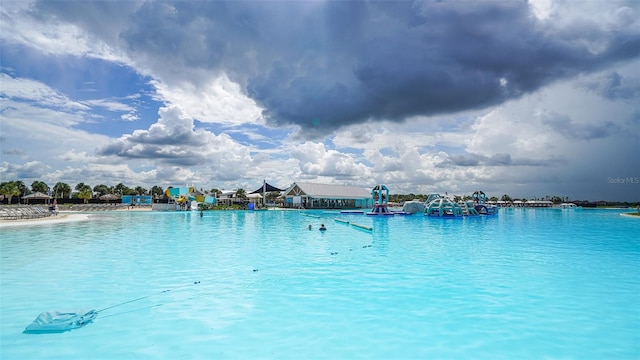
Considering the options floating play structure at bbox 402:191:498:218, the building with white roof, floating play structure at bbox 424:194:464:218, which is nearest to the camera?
floating play structure at bbox 424:194:464:218

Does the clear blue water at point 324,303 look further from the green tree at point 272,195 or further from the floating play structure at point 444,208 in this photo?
the green tree at point 272,195

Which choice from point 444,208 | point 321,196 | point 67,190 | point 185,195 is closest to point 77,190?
point 67,190

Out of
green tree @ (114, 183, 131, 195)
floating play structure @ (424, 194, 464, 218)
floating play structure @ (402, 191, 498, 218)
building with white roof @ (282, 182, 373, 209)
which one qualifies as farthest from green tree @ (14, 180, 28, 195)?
floating play structure @ (424, 194, 464, 218)

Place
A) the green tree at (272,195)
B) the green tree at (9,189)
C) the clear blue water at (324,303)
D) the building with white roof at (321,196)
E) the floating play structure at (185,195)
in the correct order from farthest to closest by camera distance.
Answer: the green tree at (272,195)
the green tree at (9,189)
the floating play structure at (185,195)
the building with white roof at (321,196)
the clear blue water at (324,303)

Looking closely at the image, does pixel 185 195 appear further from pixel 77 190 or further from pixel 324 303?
pixel 324 303

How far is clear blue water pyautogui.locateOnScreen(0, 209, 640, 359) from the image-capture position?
6160mm

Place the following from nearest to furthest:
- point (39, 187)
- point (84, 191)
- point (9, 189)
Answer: point (9, 189) < point (84, 191) < point (39, 187)

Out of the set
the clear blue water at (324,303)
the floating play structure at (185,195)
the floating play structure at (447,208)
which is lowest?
the clear blue water at (324,303)

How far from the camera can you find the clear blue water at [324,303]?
20.2ft

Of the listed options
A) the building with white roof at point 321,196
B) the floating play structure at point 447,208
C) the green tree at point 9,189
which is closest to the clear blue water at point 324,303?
the floating play structure at point 447,208

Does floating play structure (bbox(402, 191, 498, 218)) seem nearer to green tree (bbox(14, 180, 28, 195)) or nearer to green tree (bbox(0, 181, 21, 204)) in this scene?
green tree (bbox(0, 181, 21, 204))

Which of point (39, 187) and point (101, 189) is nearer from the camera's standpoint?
point (39, 187)

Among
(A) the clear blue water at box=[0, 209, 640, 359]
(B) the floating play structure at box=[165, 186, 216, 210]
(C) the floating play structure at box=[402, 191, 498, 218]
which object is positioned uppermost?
(B) the floating play structure at box=[165, 186, 216, 210]

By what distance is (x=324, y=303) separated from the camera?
335 inches
